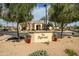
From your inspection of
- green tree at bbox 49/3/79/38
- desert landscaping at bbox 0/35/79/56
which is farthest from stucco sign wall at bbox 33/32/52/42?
green tree at bbox 49/3/79/38

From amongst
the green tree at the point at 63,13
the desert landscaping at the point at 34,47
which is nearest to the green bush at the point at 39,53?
the desert landscaping at the point at 34,47

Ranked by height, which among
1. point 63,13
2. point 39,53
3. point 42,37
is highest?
point 63,13

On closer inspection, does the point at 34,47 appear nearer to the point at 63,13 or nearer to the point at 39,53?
the point at 39,53

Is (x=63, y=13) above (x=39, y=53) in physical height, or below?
above

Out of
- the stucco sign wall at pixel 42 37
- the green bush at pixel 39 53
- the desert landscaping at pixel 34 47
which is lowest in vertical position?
the green bush at pixel 39 53

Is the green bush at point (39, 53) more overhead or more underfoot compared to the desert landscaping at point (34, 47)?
more underfoot

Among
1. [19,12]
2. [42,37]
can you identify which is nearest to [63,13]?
[42,37]

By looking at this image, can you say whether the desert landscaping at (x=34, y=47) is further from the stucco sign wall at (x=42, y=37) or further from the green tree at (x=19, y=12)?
the green tree at (x=19, y=12)

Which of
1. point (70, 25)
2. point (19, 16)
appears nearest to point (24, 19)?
point (19, 16)

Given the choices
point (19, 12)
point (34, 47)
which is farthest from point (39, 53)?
point (19, 12)

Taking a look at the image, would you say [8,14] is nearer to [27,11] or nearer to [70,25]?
[27,11]

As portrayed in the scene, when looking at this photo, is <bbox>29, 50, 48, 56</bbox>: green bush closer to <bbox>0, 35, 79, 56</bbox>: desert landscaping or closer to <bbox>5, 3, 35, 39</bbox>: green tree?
<bbox>0, 35, 79, 56</bbox>: desert landscaping

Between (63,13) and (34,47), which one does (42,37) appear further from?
(63,13)

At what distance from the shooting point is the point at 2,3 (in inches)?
103
